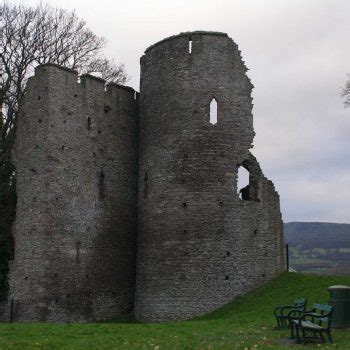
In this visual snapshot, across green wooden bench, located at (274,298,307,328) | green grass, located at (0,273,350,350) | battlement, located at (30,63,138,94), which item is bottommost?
green grass, located at (0,273,350,350)

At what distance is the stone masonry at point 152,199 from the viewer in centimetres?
2250

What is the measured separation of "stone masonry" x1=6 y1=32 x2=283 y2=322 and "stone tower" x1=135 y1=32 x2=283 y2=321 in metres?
0.04

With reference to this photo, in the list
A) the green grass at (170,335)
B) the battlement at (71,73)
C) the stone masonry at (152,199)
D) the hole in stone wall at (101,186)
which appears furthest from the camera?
the hole in stone wall at (101,186)

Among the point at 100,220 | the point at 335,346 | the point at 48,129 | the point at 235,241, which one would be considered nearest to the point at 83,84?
the point at 48,129

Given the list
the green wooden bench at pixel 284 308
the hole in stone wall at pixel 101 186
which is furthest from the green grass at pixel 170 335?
the hole in stone wall at pixel 101 186

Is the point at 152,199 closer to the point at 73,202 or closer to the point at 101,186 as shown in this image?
the point at 101,186

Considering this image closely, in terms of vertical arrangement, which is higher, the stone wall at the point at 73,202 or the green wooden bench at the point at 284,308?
the stone wall at the point at 73,202

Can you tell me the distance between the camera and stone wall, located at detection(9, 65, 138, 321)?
22.5m

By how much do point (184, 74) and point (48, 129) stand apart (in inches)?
228

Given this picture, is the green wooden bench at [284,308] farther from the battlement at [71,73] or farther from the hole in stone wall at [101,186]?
the battlement at [71,73]

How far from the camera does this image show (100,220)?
80.8 ft

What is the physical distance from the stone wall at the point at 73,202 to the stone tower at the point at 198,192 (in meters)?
1.33

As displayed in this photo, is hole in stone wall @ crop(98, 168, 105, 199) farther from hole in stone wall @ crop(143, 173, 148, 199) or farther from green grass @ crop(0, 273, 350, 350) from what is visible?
green grass @ crop(0, 273, 350, 350)

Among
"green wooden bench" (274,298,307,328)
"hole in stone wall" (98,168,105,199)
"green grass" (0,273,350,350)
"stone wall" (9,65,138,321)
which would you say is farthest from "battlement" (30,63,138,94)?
"green wooden bench" (274,298,307,328)
